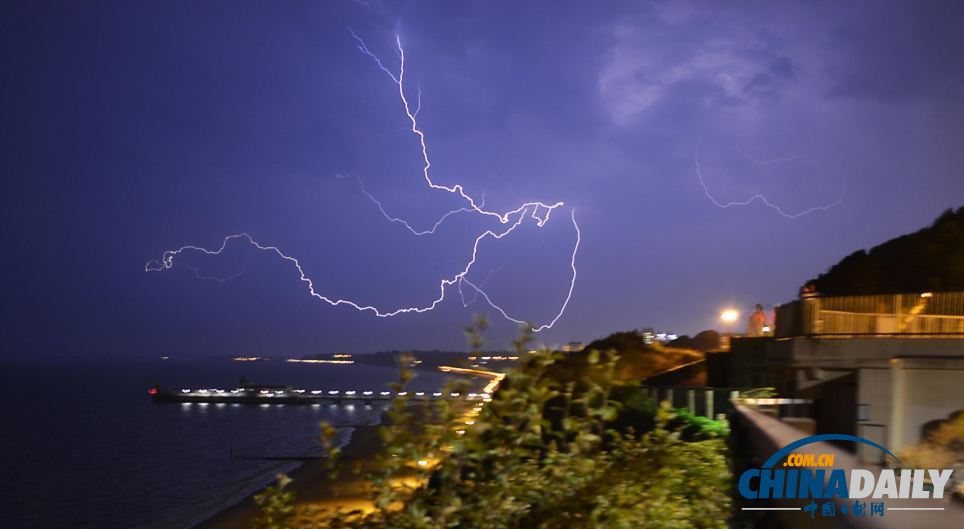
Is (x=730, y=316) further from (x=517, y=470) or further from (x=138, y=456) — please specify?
(x=138, y=456)

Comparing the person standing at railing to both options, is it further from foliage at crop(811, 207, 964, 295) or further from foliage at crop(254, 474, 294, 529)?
foliage at crop(254, 474, 294, 529)

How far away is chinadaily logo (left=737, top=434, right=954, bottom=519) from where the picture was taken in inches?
131

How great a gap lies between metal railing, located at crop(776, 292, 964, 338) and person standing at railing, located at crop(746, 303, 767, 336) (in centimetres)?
1174

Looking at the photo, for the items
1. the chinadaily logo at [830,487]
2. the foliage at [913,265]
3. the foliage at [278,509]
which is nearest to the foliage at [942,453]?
the chinadaily logo at [830,487]

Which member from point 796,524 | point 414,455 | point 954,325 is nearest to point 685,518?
point 796,524

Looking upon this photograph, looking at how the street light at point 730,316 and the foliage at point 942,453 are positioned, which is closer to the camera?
the foliage at point 942,453

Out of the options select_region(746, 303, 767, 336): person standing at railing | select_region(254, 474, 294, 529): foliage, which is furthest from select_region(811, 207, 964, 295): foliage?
select_region(254, 474, 294, 529): foliage

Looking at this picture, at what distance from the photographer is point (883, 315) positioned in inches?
651

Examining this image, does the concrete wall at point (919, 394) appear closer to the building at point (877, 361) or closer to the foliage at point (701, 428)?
the building at point (877, 361)

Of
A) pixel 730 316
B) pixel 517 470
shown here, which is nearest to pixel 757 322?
pixel 730 316

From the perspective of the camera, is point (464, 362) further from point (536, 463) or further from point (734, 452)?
point (734, 452)

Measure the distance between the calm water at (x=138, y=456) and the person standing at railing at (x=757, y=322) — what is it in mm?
12566

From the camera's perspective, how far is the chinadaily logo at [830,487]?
131 inches

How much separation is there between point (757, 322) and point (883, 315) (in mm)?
13117
